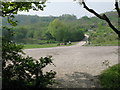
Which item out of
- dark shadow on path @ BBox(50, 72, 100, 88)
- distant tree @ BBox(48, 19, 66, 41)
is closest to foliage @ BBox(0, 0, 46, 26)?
dark shadow on path @ BBox(50, 72, 100, 88)

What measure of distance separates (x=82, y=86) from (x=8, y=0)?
307 centimetres

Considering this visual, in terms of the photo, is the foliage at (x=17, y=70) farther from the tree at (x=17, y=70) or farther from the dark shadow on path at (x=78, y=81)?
the dark shadow on path at (x=78, y=81)

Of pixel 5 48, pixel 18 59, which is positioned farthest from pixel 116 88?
pixel 5 48

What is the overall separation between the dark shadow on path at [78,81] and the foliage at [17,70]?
3.06 ft

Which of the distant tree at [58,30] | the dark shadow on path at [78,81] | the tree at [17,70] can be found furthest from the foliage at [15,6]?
the distant tree at [58,30]

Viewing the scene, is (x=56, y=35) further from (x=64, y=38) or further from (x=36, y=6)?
(x=36, y=6)

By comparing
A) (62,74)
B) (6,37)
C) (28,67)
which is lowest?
(62,74)

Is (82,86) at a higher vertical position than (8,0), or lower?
lower

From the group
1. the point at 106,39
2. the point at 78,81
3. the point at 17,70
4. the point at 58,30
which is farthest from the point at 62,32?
the point at 17,70

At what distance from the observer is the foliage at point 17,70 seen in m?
3.02

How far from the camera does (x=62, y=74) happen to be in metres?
5.19

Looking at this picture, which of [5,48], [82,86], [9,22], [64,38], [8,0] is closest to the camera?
[5,48]

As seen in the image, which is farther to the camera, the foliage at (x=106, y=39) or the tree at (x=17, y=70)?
the foliage at (x=106, y=39)

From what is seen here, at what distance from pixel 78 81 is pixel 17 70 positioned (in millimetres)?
2078
